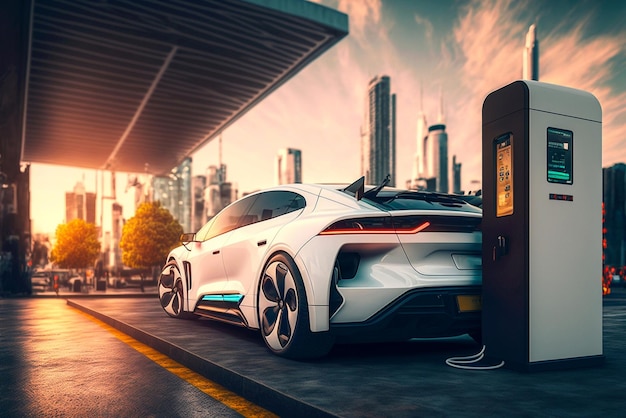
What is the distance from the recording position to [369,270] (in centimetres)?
462

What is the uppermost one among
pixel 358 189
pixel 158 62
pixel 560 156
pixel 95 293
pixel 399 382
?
pixel 158 62

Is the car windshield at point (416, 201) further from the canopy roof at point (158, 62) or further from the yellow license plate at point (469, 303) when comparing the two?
the canopy roof at point (158, 62)

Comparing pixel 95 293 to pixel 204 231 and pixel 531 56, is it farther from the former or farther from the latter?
pixel 531 56

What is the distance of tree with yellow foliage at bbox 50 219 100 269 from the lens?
66688 millimetres

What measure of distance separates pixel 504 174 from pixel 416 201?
2.83 feet

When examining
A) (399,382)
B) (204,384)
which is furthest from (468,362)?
(204,384)

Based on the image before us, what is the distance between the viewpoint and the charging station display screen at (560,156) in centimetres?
428

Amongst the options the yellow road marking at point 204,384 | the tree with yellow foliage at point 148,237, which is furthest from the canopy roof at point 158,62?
the yellow road marking at point 204,384

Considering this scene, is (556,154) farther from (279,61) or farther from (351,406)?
(279,61)

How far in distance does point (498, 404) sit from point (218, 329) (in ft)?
14.0

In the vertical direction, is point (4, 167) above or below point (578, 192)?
above

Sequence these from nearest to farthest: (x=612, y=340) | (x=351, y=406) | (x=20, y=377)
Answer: (x=351, y=406) → (x=20, y=377) → (x=612, y=340)

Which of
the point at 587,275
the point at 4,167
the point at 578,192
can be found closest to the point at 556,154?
the point at 578,192

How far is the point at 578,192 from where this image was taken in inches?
174
